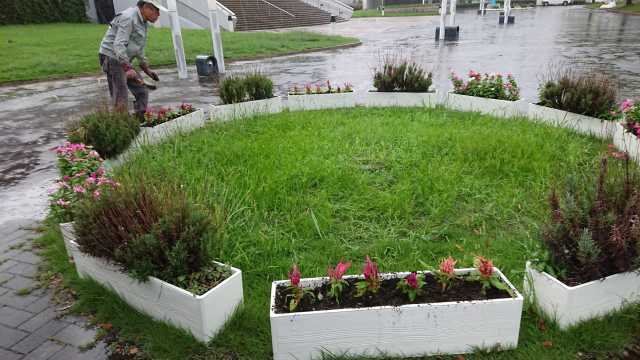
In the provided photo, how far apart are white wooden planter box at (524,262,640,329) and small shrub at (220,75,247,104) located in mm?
5948

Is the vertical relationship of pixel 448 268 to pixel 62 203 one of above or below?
below

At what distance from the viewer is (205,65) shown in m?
13.4

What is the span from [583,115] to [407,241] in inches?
162

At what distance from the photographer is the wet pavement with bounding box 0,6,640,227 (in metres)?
6.26

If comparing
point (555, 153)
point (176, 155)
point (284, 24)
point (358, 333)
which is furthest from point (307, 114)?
point (284, 24)

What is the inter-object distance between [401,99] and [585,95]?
2909mm

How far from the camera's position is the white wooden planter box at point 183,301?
2.85m

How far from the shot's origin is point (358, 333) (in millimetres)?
2721

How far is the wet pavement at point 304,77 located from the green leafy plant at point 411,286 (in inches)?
162

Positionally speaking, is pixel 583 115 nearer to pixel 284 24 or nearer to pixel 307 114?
pixel 307 114

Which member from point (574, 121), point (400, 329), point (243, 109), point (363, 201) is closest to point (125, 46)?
point (243, 109)

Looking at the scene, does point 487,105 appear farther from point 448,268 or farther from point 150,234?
point 150,234

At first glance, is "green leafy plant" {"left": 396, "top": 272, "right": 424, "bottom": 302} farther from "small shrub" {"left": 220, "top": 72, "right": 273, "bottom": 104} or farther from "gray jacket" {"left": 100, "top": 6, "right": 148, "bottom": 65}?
"small shrub" {"left": 220, "top": 72, "right": 273, "bottom": 104}

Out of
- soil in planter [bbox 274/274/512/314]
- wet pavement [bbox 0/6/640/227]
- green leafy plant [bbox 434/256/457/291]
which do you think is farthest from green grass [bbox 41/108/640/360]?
wet pavement [bbox 0/6/640/227]
